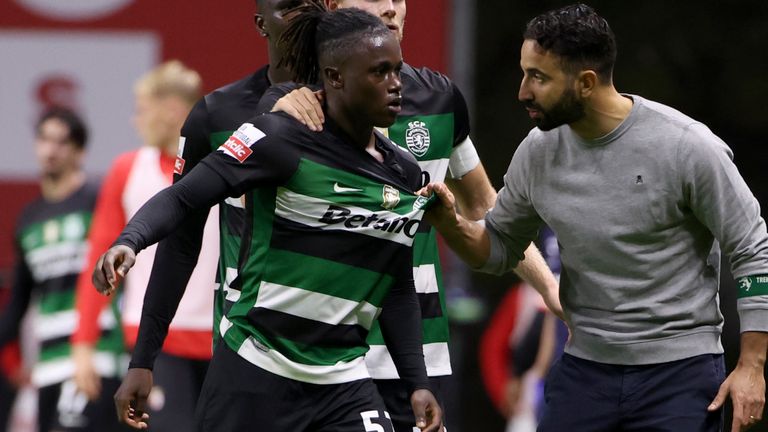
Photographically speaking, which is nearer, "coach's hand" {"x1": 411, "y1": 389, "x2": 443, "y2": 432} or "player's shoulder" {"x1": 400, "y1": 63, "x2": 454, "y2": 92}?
"coach's hand" {"x1": 411, "y1": 389, "x2": 443, "y2": 432}

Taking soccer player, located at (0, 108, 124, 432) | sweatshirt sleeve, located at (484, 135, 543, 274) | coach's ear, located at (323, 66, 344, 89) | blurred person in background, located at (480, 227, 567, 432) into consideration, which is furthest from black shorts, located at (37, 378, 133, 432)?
coach's ear, located at (323, 66, 344, 89)

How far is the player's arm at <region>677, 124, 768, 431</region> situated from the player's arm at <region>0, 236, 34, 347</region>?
14.8 feet

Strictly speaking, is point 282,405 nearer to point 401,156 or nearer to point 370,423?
point 370,423

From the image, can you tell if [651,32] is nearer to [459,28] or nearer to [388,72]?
[459,28]

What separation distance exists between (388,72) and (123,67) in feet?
16.5

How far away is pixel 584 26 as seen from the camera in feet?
17.1

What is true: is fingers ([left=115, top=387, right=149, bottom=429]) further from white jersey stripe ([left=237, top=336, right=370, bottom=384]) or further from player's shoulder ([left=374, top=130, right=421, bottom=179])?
player's shoulder ([left=374, top=130, right=421, bottom=179])

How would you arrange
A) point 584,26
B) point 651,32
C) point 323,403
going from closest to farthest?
1. point 323,403
2. point 584,26
3. point 651,32

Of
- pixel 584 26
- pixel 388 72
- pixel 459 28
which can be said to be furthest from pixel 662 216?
pixel 459 28

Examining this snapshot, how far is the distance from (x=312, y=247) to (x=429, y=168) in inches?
37.0

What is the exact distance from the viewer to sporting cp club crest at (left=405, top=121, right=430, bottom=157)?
224 inches

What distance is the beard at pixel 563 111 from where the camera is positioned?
17.1ft

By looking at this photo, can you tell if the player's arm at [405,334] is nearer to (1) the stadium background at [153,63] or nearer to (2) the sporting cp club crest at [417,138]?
(2) the sporting cp club crest at [417,138]

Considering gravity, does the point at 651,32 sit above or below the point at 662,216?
below
